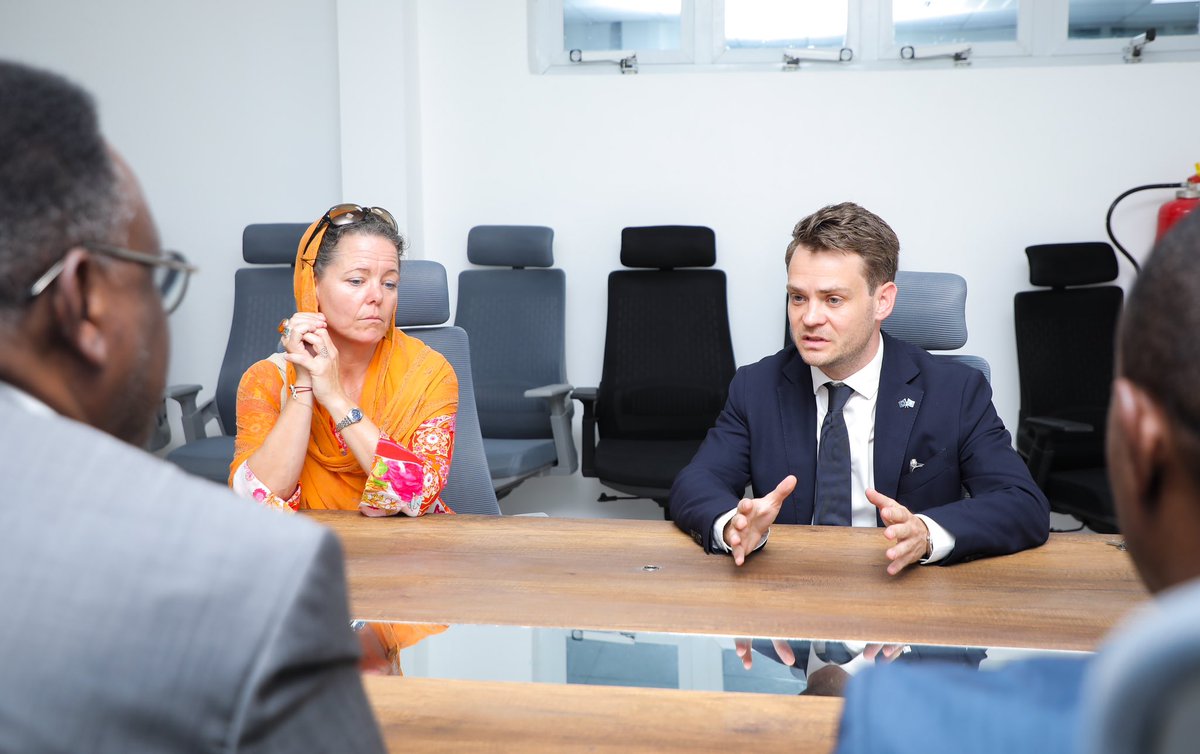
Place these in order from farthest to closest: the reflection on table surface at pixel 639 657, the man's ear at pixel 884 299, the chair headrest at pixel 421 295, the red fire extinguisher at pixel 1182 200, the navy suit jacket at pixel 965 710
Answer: the red fire extinguisher at pixel 1182 200
the chair headrest at pixel 421 295
the man's ear at pixel 884 299
the reflection on table surface at pixel 639 657
the navy suit jacket at pixel 965 710

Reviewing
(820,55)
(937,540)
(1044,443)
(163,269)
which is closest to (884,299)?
(937,540)

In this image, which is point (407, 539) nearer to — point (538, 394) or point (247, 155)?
point (538, 394)

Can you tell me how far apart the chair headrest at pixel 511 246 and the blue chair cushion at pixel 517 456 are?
2.34 feet

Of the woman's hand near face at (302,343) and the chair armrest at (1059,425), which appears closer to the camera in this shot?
the woman's hand near face at (302,343)

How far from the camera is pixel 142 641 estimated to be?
532mm

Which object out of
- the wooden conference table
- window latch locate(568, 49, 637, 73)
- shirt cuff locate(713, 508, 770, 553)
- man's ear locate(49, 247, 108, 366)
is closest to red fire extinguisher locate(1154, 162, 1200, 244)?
window latch locate(568, 49, 637, 73)

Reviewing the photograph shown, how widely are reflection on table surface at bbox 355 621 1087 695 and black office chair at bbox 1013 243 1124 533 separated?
→ 7.87 ft

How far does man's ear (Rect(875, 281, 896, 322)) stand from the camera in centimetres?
217

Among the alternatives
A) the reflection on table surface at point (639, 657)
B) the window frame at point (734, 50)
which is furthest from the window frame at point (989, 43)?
the reflection on table surface at point (639, 657)

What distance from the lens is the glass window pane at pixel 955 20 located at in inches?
158

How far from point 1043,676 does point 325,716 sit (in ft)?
1.28

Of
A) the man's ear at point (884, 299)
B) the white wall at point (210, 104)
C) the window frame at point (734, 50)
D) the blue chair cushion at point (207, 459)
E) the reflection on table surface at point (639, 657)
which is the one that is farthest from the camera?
the white wall at point (210, 104)

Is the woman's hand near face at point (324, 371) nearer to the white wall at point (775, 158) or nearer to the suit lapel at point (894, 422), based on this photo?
the suit lapel at point (894, 422)

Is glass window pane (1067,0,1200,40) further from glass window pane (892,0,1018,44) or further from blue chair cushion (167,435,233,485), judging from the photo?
blue chair cushion (167,435,233,485)
